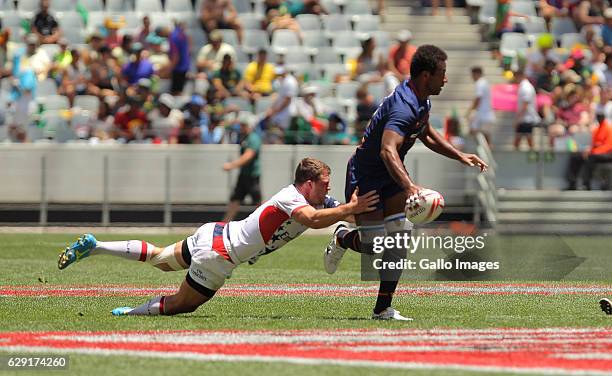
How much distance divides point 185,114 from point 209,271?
45.0 feet

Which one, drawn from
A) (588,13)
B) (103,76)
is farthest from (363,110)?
(588,13)

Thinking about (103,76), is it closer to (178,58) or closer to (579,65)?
(178,58)

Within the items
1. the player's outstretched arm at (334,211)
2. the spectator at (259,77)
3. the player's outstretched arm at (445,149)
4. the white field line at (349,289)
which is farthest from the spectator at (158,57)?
the player's outstretched arm at (334,211)

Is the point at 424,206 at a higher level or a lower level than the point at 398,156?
lower

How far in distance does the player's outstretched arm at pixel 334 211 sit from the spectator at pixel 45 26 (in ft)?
53.9

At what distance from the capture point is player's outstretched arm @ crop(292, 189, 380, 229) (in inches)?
410

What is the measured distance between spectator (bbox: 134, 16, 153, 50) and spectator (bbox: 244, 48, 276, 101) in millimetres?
1989

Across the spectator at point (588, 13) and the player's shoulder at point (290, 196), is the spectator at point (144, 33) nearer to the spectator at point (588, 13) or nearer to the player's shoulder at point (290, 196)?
the spectator at point (588, 13)

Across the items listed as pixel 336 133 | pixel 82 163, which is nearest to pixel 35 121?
pixel 82 163

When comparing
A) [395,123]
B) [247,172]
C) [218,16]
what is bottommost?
[247,172]

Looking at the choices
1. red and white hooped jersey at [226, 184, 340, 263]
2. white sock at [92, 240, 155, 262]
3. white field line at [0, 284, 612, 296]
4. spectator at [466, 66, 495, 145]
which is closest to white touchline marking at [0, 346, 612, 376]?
red and white hooped jersey at [226, 184, 340, 263]

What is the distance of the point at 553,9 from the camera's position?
30188 mm

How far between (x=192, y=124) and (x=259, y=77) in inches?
74.4

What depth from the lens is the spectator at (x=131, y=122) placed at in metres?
24.4
